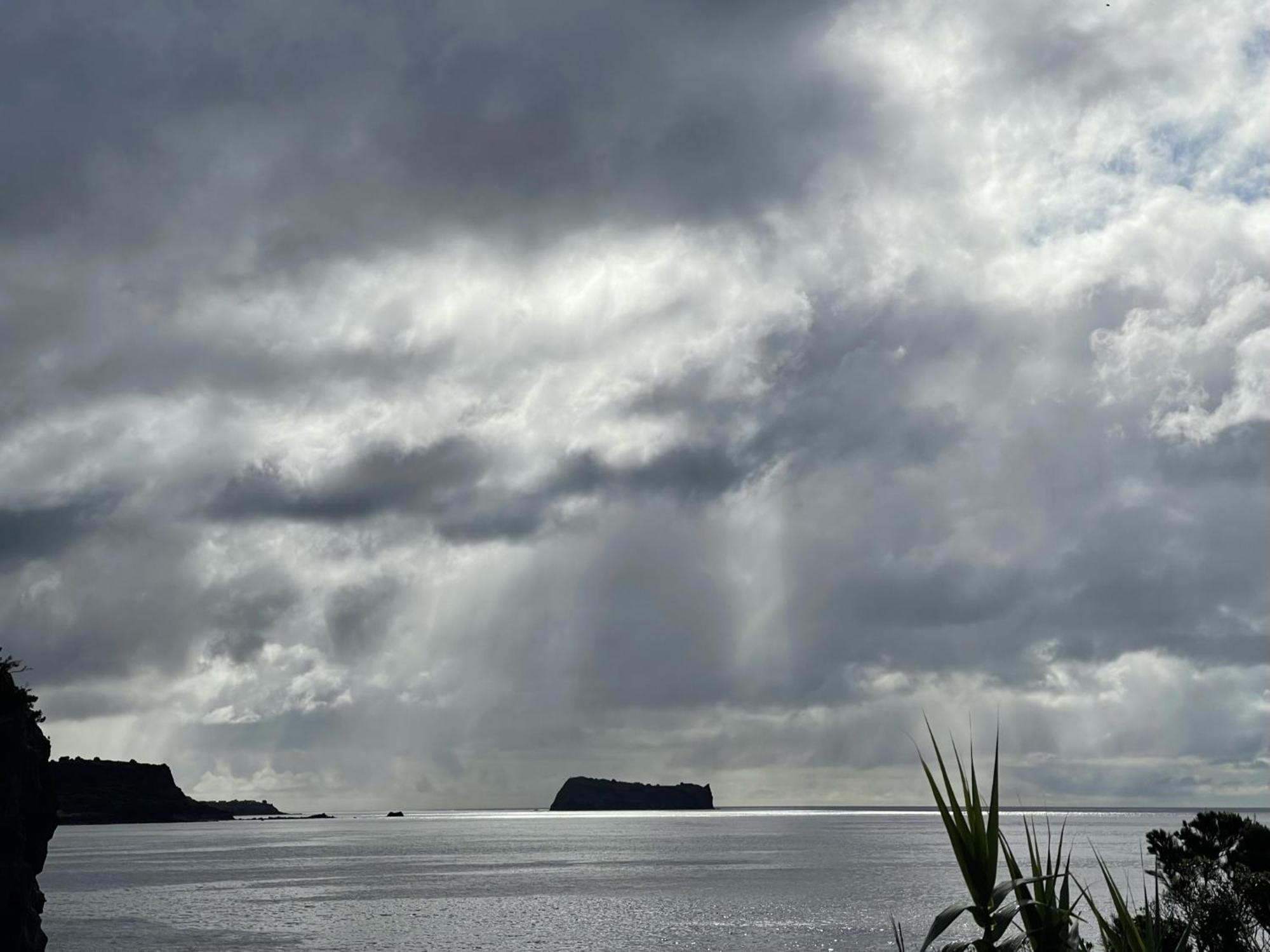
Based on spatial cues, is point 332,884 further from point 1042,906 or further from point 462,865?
point 1042,906

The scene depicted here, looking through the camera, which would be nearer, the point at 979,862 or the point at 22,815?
the point at 979,862

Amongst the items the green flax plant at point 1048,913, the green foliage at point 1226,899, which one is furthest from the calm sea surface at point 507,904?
the green flax plant at point 1048,913

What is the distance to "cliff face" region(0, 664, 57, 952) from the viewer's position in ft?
186

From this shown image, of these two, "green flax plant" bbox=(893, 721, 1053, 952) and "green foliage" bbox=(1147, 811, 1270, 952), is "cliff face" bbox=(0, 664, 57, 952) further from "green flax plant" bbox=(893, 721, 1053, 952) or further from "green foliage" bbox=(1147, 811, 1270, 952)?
"green flax plant" bbox=(893, 721, 1053, 952)

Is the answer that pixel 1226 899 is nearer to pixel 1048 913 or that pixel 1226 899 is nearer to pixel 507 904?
pixel 1048 913

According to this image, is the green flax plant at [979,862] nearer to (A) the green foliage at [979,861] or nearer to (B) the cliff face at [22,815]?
(A) the green foliage at [979,861]

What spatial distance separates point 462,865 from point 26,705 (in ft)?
379

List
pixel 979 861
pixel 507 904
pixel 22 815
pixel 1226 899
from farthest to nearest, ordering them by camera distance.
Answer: pixel 507 904 → pixel 22 815 → pixel 1226 899 → pixel 979 861

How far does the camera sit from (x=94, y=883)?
138 meters

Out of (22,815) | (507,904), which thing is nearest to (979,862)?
(22,815)

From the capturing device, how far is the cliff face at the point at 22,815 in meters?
56.8

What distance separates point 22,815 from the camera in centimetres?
6222

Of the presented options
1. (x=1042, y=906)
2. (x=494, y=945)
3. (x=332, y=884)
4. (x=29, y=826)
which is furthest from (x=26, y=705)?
(x=332, y=884)

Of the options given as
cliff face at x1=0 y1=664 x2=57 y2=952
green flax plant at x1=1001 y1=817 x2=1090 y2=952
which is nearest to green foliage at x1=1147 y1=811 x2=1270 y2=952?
green flax plant at x1=1001 y1=817 x2=1090 y2=952
